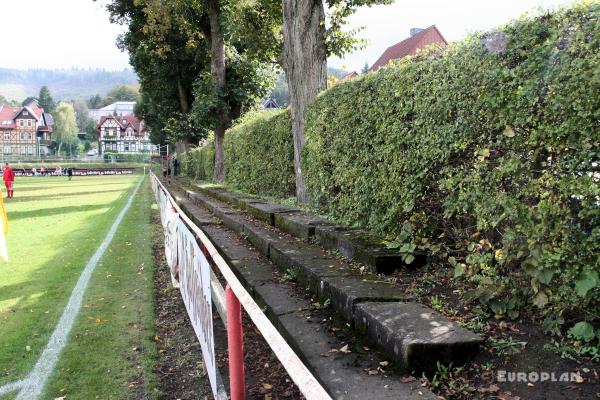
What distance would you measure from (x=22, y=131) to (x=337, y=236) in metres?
129

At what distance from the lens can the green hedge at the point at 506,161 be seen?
2809mm

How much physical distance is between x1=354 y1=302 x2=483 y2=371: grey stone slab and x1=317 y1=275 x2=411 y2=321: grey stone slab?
0.20 meters

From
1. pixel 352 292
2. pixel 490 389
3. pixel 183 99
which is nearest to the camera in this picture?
pixel 490 389

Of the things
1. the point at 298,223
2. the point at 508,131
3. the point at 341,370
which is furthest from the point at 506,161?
the point at 298,223

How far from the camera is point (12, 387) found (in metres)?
3.77

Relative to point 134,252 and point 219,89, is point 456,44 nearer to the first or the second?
point 134,252

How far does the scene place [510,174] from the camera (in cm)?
333

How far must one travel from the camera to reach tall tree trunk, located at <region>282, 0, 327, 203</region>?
924cm

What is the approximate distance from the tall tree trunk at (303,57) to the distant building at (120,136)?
12291 centimetres

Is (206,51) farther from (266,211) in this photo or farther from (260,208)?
(266,211)

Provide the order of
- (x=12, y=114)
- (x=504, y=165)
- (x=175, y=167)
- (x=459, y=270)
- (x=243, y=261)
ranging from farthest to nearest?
(x=12, y=114)
(x=175, y=167)
(x=243, y=261)
(x=459, y=270)
(x=504, y=165)

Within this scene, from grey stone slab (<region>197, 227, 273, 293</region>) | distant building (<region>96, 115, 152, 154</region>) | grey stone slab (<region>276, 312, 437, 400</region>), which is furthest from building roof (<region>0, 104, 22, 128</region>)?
grey stone slab (<region>276, 312, 437, 400</region>)

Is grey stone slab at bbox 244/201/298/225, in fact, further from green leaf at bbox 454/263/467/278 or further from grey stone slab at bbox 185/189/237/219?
green leaf at bbox 454/263/467/278

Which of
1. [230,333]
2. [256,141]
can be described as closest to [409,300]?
[230,333]
